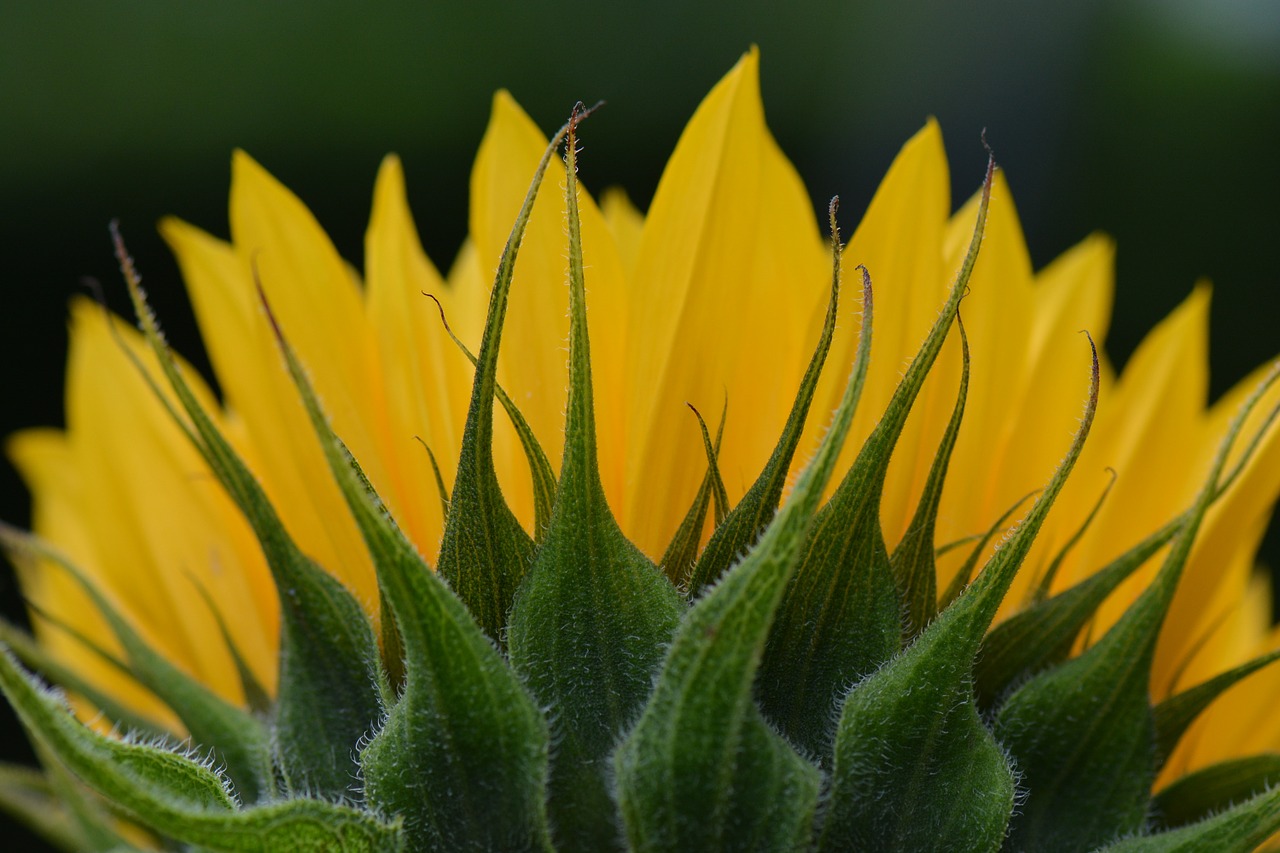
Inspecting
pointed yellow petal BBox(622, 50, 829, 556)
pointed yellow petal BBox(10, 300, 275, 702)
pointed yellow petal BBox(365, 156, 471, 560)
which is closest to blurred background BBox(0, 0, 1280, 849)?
pointed yellow petal BBox(10, 300, 275, 702)

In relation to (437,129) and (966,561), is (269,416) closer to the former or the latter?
(966,561)

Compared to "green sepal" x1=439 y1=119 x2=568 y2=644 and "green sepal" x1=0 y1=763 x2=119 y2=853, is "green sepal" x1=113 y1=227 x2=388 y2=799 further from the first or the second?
"green sepal" x1=0 y1=763 x2=119 y2=853

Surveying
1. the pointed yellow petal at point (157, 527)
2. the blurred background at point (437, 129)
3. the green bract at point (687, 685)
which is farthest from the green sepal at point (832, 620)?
the blurred background at point (437, 129)

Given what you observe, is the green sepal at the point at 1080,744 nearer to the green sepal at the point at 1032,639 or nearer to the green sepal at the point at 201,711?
the green sepal at the point at 1032,639

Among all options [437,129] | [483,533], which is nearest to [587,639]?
[483,533]

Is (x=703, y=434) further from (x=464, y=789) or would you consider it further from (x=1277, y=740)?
(x=1277, y=740)

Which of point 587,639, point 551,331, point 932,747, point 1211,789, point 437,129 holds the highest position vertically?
point 437,129
